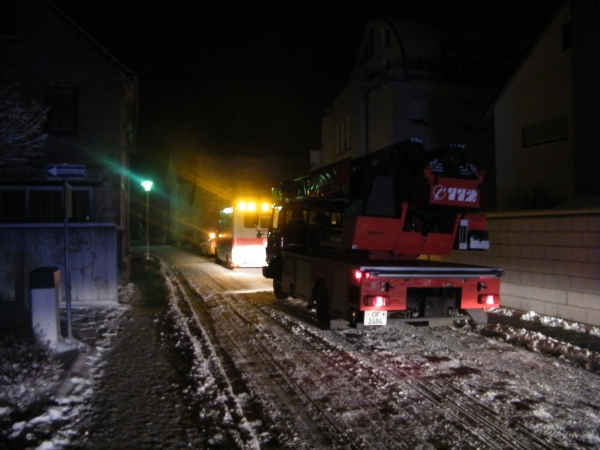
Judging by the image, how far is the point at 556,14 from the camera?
Answer: 57.3ft

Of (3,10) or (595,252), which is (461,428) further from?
(3,10)

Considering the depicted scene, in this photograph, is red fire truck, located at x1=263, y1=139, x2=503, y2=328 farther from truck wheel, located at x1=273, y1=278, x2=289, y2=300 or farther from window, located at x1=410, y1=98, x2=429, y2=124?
window, located at x1=410, y1=98, x2=429, y2=124

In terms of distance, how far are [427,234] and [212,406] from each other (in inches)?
223

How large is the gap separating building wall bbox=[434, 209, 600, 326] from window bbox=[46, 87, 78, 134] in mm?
12107

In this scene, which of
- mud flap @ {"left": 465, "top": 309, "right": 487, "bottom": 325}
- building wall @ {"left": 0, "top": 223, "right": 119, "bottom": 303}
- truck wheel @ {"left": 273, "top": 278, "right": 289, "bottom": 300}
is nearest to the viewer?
mud flap @ {"left": 465, "top": 309, "right": 487, "bottom": 325}

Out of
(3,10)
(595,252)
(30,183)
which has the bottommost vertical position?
(595,252)

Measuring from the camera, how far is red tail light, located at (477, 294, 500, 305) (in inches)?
355

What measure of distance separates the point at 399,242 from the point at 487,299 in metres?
1.81

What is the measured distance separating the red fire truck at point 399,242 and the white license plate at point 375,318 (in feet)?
0.05

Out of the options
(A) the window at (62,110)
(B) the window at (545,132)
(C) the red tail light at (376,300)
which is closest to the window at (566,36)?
(B) the window at (545,132)

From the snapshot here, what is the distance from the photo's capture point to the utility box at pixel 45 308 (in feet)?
26.7

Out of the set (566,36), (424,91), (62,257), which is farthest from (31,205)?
(424,91)

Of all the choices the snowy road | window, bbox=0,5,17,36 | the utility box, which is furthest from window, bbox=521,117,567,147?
window, bbox=0,5,17,36

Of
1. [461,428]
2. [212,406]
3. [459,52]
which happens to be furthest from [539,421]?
[459,52]
